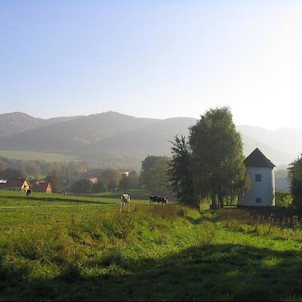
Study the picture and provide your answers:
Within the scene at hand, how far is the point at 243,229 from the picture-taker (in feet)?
101

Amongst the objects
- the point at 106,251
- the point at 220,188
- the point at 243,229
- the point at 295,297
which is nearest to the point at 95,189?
the point at 220,188

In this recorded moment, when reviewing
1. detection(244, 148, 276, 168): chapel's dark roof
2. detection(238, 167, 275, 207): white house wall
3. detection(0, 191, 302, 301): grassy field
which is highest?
detection(244, 148, 276, 168): chapel's dark roof

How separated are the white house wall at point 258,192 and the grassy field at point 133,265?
37613mm

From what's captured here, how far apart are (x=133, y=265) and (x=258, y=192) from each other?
5036 cm

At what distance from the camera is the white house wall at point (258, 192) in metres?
64.2

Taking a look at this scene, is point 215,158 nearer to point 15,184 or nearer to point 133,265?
point 133,265

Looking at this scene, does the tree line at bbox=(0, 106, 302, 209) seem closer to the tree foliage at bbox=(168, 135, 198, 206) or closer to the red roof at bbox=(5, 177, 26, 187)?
the tree foliage at bbox=(168, 135, 198, 206)

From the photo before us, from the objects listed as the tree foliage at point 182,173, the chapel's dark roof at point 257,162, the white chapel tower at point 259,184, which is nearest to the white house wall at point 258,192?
the white chapel tower at point 259,184

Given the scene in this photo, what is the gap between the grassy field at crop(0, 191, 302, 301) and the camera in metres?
12.6

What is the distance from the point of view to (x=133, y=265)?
1708 cm

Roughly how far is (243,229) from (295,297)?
1940 centimetres

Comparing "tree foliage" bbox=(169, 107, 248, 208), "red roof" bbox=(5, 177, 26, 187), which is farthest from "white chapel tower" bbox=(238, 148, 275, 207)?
"red roof" bbox=(5, 177, 26, 187)

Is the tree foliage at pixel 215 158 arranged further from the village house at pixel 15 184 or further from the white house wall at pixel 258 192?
the village house at pixel 15 184

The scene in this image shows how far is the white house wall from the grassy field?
123ft
